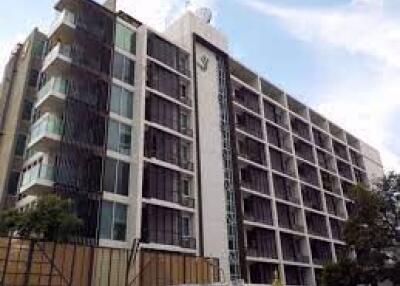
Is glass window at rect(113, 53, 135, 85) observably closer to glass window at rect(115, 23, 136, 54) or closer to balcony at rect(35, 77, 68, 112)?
glass window at rect(115, 23, 136, 54)

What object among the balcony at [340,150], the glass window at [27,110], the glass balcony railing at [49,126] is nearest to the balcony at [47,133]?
the glass balcony railing at [49,126]

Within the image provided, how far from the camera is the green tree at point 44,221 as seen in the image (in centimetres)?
2655

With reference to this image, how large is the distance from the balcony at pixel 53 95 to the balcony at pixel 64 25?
4.43 meters

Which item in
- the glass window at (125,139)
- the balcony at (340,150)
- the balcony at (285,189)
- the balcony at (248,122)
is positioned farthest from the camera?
the balcony at (340,150)

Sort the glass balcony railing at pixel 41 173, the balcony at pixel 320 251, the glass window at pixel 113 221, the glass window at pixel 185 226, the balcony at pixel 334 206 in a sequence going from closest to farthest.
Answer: the glass balcony railing at pixel 41 173
the glass window at pixel 113 221
the glass window at pixel 185 226
the balcony at pixel 320 251
the balcony at pixel 334 206

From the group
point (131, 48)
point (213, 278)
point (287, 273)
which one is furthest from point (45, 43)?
point (287, 273)

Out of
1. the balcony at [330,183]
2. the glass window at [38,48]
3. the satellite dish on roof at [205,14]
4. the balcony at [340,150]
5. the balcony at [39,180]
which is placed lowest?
the balcony at [39,180]

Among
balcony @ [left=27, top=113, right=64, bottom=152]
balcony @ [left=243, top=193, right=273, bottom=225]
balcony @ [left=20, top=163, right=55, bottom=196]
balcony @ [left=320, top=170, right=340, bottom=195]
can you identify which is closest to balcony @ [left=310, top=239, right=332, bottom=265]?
balcony @ [left=320, top=170, right=340, bottom=195]

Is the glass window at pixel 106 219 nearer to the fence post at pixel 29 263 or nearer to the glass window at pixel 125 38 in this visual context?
the fence post at pixel 29 263

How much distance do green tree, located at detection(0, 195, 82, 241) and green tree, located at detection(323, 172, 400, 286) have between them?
897 inches

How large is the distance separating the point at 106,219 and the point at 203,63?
20595 millimetres

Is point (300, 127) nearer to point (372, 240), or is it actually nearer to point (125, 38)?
point (372, 240)

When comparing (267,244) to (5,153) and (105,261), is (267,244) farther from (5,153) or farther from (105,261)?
(5,153)

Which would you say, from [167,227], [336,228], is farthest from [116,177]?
[336,228]
